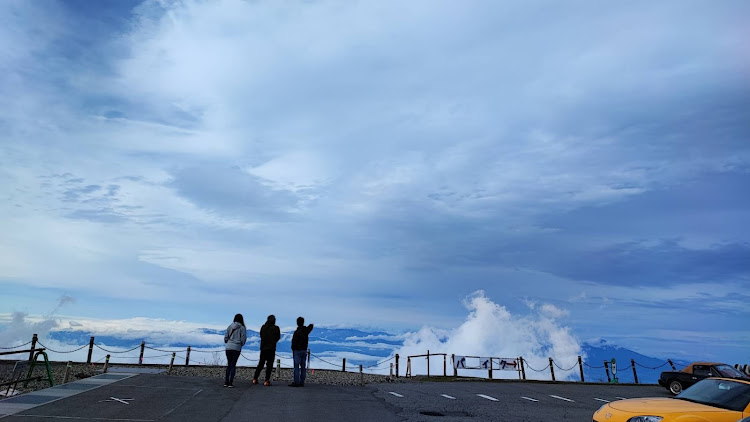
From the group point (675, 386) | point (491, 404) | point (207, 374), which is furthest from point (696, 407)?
point (207, 374)

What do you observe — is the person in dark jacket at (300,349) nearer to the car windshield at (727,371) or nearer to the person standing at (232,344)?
the person standing at (232,344)

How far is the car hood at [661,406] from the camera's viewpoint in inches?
337

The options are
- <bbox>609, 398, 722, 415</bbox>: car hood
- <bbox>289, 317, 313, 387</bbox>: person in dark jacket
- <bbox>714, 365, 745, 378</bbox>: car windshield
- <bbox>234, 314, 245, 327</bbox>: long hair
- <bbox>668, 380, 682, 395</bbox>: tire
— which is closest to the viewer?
<bbox>609, 398, 722, 415</bbox>: car hood

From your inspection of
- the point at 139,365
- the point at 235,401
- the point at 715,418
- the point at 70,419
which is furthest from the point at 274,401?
the point at 139,365

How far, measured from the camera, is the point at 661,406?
8867 millimetres

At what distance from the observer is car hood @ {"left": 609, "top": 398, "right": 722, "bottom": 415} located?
337 inches

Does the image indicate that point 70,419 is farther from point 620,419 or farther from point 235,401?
point 620,419

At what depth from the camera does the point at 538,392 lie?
2108 centimetres

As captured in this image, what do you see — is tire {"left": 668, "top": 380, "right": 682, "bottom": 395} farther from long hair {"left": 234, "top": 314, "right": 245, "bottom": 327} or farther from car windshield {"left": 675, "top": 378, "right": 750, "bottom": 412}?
long hair {"left": 234, "top": 314, "right": 245, "bottom": 327}

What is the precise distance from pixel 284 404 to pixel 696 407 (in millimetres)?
9364

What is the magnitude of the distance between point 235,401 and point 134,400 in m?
2.53

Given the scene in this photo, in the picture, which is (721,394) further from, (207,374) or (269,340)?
(207,374)

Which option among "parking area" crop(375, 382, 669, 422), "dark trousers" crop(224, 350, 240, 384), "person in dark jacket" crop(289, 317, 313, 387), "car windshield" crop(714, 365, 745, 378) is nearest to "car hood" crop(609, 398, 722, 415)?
"parking area" crop(375, 382, 669, 422)

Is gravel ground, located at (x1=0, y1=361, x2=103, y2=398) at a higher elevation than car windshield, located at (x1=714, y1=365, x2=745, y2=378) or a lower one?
lower
